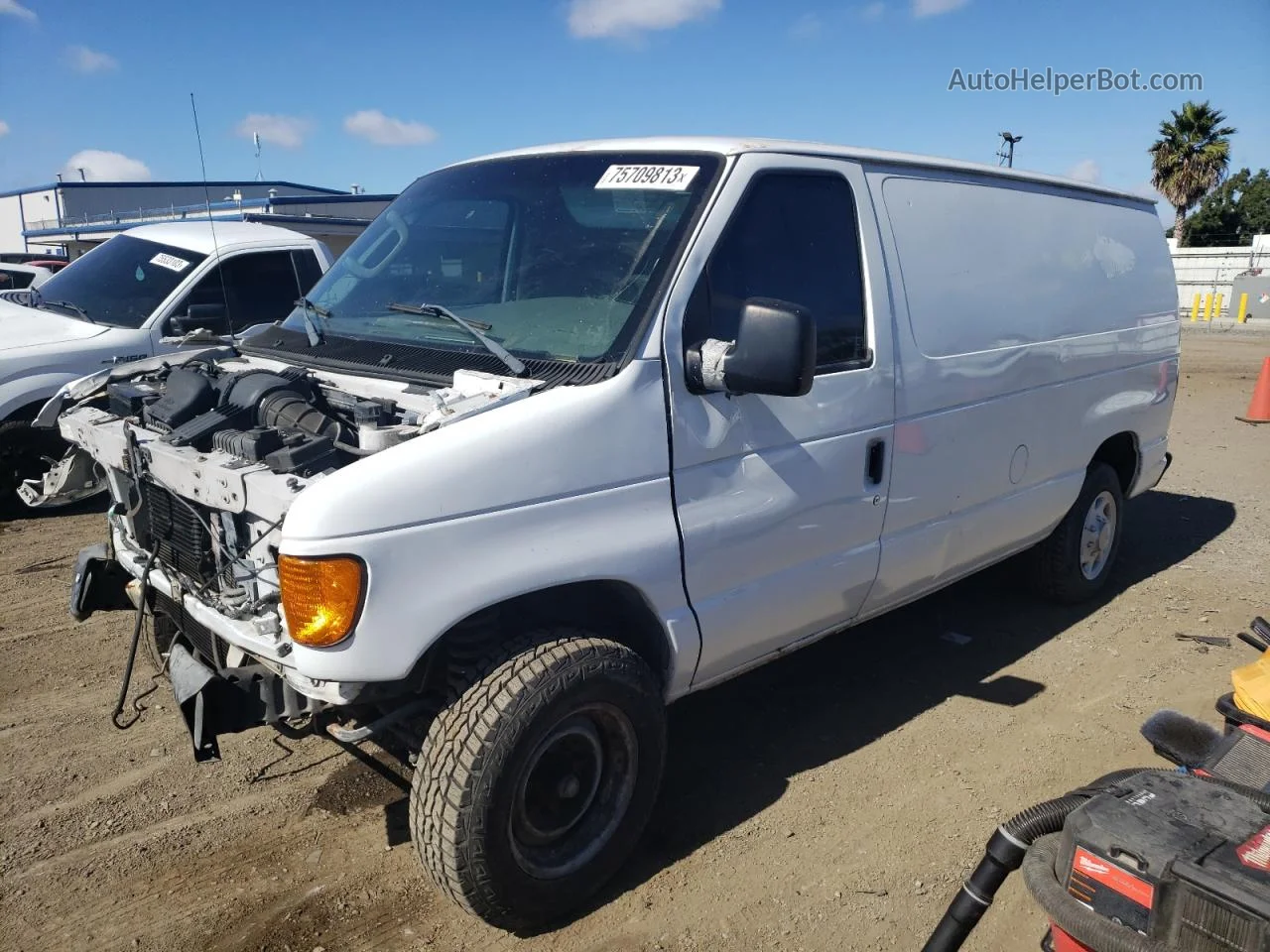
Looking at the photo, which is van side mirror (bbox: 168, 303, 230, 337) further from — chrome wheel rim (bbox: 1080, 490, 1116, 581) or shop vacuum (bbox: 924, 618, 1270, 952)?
shop vacuum (bbox: 924, 618, 1270, 952)

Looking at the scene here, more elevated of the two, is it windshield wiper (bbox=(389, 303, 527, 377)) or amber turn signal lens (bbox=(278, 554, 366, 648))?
windshield wiper (bbox=(389, 303, 527, 377))

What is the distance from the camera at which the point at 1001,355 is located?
13.8ft

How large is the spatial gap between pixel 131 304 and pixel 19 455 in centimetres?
139

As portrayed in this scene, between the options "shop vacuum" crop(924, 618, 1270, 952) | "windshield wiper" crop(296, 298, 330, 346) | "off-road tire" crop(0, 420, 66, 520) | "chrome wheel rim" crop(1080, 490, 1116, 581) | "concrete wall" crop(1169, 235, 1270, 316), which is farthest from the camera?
"concrete wall" crop(1169, 235, 1270, 316)

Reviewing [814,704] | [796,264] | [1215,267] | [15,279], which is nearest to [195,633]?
[796,264]

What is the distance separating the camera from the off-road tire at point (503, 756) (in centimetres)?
261

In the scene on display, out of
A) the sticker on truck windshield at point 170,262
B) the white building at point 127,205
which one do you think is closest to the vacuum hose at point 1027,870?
the sticker on truck windshield at point 170,262

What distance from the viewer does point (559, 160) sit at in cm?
353

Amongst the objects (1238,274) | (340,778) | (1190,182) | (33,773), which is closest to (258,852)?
(340,778)

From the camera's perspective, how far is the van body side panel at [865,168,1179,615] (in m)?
3.81

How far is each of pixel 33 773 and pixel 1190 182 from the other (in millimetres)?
48001

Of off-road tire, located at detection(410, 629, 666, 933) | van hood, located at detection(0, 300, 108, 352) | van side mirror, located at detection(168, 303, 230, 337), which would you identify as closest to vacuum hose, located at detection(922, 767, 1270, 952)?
off-road tire, located at detection(410, 629, 666, 933)

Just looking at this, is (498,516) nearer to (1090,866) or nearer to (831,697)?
(1090,866)

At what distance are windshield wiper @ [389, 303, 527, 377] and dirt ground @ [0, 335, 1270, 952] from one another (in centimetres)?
169
